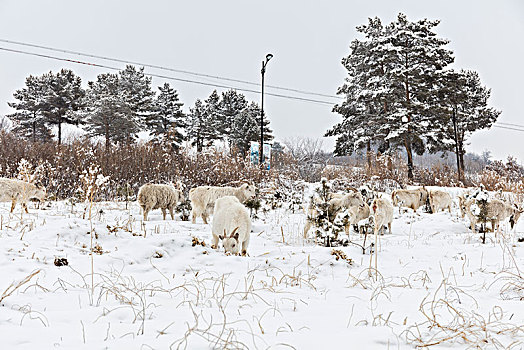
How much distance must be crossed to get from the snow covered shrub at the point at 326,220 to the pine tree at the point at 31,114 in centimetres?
3634

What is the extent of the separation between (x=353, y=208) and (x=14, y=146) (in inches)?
566

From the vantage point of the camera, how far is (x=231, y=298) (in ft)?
9.07

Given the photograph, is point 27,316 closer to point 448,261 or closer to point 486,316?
point 486,316

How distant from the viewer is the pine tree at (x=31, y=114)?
33875mm

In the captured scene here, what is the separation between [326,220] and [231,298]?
10.8 ft

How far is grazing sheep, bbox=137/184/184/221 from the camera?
8.36 metres

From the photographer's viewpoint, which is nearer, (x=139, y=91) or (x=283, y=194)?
(x=283, y=194)

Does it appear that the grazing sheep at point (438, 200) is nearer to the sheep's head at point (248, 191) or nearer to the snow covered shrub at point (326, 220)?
the sheep's head at point (248, 191)

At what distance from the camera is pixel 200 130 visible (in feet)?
133

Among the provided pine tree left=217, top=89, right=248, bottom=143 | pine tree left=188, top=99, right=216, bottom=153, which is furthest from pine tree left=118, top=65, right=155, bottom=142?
pine tree left=217, top=89, right=248, bottom=143

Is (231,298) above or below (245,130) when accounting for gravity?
below

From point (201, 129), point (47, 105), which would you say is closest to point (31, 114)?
point (47, 105)

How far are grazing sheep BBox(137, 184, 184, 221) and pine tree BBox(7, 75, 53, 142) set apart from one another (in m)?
31.7

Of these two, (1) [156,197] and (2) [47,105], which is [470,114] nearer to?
(1) [156,197]
